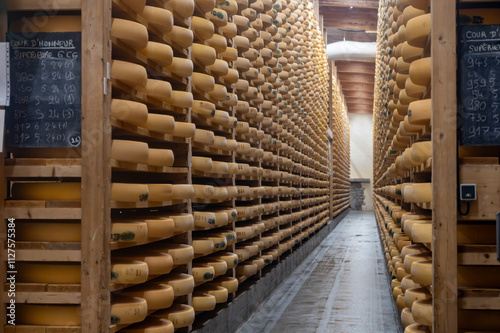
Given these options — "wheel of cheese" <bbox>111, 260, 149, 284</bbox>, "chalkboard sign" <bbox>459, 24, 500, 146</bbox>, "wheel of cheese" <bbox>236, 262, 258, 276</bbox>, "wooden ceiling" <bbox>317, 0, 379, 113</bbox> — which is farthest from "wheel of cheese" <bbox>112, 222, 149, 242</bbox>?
"wooden ceiling" <bbox>317, 0, 379, 113</bbox>

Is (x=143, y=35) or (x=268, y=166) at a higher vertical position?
(x=143, y=35)

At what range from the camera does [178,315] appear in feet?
11.4

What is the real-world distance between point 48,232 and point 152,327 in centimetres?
74

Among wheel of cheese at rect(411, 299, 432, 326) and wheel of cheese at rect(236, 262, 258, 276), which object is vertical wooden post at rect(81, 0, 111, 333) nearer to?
wheel of cheese at rect(411, 299, 432, 326)

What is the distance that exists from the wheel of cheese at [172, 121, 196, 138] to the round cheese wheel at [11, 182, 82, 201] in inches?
35.2

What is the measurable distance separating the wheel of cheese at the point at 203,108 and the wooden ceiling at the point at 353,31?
11.5m

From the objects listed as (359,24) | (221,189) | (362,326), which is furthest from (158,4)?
(359,24)

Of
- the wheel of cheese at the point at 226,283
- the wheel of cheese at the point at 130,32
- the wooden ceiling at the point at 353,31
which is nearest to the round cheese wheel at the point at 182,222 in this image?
the wheel of cheese at the point at 130,32

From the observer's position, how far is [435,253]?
2727mm

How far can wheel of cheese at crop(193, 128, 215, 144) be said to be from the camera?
4.09 m

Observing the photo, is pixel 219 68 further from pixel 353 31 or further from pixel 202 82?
pixel 353 31

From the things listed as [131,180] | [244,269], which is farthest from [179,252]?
[244,269]

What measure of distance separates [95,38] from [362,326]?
366 centimetres

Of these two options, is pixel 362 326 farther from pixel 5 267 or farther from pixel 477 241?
pixel 5 267
